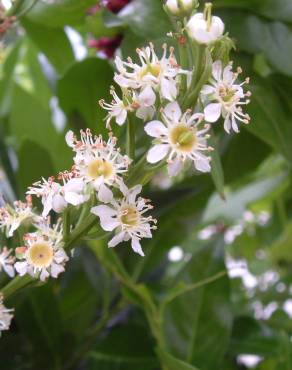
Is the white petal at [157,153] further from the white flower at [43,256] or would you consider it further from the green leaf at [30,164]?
the green leaf at [30,164]

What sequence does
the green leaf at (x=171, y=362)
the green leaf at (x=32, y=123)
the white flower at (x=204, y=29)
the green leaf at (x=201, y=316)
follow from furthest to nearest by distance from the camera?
1. the green leaf at (x=32, y=123)
2. the green leaf at (x=201, y=316)
3. the green leaf at (x=171, y=362)
4. the white flower at (x=204, y=29)

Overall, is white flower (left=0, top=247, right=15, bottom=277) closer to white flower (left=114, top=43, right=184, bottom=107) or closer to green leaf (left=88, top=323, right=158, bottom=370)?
white flower (left=114, top=43, right=184, bottom=107)

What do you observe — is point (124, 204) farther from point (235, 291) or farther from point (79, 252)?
point (235, 291)

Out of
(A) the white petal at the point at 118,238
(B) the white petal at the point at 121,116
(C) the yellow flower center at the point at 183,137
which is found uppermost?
(B) the white petal at the point at 121,116

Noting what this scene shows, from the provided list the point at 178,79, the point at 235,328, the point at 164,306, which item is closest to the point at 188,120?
the point at 178,79

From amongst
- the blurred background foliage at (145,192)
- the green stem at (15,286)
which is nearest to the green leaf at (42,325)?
the blurred background foliage at (145,192)

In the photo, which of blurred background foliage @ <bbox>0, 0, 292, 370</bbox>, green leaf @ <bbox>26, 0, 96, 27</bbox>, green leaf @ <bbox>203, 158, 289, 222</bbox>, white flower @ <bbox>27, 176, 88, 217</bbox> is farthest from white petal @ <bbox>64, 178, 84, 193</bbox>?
green leaf @ <bbox>203, 158, 289, 222</bbox>
